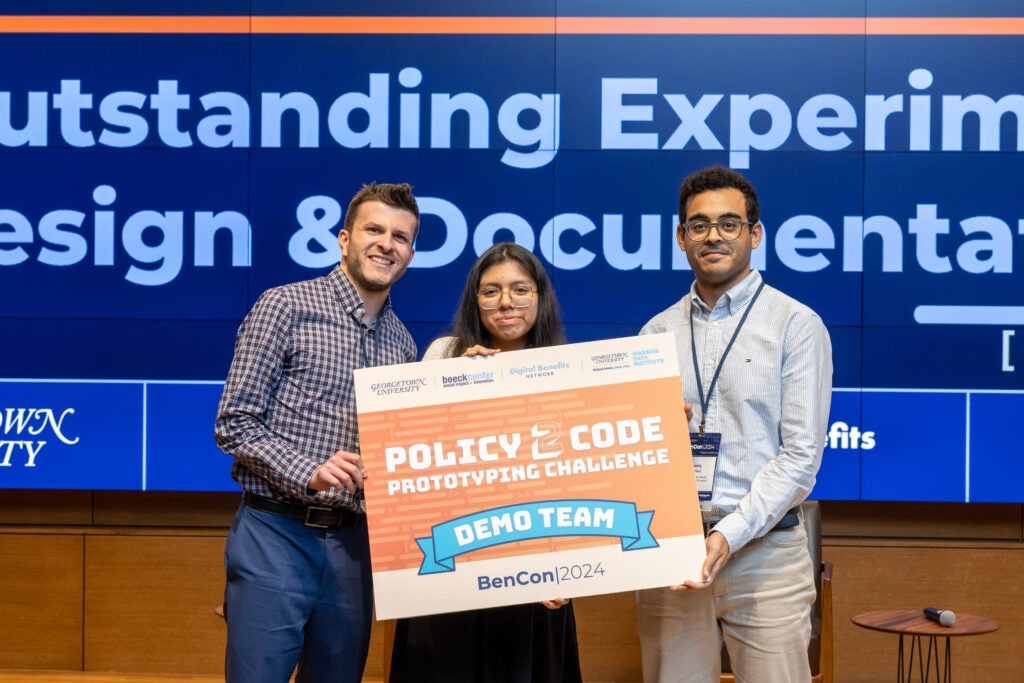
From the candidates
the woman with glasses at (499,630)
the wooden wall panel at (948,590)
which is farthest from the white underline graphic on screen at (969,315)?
the woman with glasses at (499,630)

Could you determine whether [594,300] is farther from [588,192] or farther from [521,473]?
[521,473]

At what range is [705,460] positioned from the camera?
2447mm

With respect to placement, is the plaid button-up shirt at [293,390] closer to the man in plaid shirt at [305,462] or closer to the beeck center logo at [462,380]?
the man in plaid shirt at [305,462]

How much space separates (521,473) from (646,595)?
0.48 metres

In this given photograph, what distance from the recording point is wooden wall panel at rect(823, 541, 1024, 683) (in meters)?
4.22

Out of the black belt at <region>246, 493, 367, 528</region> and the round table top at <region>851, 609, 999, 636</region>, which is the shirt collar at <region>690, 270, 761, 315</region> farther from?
the round table top at <region>851, 609, 999, 636</region>

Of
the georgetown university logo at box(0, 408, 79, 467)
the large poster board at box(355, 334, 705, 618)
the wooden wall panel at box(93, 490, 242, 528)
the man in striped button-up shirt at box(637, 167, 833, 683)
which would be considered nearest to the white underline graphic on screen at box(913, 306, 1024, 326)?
the man in striped button-up shirt at box(637, 167, 833, 683)

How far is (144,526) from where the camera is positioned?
14.5 feet

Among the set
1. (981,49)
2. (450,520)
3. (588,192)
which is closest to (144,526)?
(588,192)

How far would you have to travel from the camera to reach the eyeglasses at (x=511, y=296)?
2.39m

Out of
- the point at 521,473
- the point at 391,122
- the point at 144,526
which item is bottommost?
the point at 144,526

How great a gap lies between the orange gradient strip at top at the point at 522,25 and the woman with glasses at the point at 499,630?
201cm

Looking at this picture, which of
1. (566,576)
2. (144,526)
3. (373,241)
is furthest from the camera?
(144,526)

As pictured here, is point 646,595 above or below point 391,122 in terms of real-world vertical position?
below
